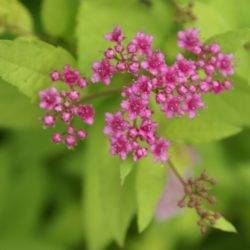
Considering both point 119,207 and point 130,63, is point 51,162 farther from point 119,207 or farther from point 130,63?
point 130,63

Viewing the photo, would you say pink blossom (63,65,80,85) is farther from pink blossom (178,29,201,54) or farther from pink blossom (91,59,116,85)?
pink blossom (178,29,201,54)

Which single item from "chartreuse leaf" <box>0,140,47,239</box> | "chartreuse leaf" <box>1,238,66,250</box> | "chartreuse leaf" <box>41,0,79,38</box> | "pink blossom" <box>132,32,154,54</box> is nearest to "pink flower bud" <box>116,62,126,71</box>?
"pink blossom" <box>132,32,154,54</box>

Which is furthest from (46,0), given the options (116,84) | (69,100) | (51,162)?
(51,162)

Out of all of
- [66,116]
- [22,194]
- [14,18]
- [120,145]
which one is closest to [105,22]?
[14,18]

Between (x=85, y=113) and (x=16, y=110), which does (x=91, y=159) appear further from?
(x=85, y=113)

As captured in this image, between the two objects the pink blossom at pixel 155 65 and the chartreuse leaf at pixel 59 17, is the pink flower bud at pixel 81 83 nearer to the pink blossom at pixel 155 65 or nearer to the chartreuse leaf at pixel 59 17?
the pink blossom at pixel 155 65

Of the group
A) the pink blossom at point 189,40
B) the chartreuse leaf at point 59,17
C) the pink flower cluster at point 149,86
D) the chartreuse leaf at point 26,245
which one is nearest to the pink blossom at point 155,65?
the pink flower cluster at point 149,86
